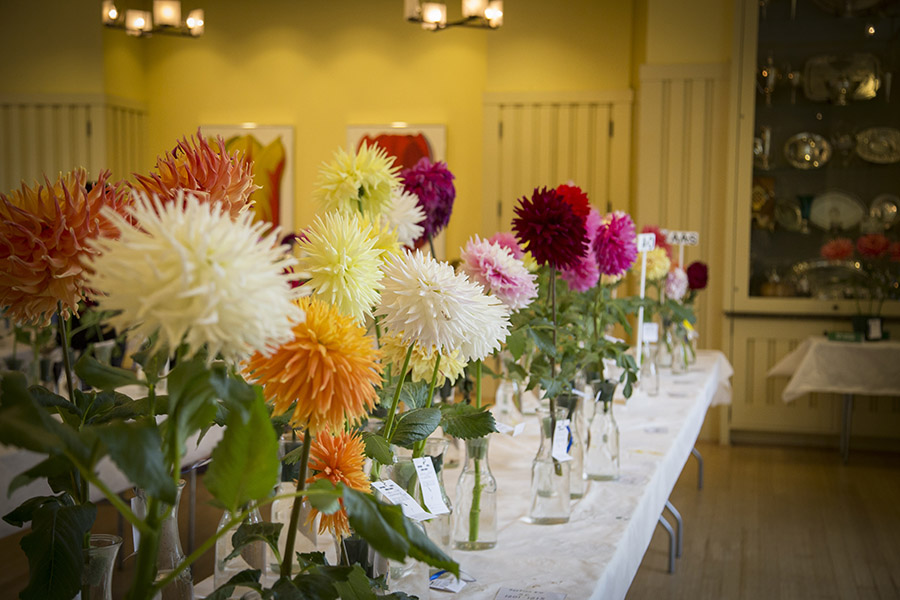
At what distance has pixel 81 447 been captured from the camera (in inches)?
26.2

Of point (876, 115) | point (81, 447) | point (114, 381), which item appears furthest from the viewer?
point (876, 115)

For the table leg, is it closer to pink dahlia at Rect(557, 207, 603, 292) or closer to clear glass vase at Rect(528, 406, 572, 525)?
pink dahlia at Rect(557, 207, 603, 292)

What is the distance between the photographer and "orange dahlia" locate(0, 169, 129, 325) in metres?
0.86

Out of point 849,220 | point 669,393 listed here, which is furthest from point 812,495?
point 849,220

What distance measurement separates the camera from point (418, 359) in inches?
57.1

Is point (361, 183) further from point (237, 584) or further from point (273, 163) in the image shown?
point (273, 163)

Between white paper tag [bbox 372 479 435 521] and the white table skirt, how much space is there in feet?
0.72

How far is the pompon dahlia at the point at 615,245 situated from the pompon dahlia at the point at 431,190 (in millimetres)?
463

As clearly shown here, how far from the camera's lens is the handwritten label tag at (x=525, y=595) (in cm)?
140

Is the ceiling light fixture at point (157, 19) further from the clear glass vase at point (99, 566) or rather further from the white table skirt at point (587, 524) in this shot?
the clear glass vase at point (99, 566)

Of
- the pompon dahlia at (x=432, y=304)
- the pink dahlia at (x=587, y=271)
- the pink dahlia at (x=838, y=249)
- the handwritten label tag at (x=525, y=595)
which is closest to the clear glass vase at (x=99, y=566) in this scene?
the pompon dahlia at (x=432, y=304)

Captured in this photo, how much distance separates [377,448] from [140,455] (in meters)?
0.50

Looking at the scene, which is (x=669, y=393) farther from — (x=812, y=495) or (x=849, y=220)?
(x=849, y=220)

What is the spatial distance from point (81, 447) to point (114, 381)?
154mm
